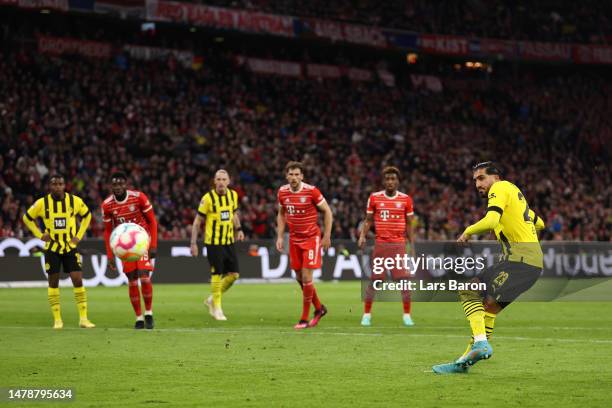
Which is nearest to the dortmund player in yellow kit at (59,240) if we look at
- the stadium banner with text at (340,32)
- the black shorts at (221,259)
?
the black shorts at (221,259)

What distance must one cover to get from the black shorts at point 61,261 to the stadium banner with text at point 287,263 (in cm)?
949

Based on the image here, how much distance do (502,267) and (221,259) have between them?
27.5ft

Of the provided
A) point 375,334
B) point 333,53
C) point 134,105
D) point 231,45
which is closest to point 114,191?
point 375,334

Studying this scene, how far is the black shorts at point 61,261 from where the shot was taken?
16.4m

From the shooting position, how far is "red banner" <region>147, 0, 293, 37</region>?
40.3m

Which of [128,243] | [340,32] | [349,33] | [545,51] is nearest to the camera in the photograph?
[128,243]

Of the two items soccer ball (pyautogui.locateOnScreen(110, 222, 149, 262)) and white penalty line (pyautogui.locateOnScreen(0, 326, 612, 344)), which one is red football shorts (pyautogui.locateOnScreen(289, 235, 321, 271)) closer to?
white penalty line (pyautogui.locateOnScreen(0, 326, 612, 344))

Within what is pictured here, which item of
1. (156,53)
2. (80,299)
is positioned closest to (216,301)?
(80,299)

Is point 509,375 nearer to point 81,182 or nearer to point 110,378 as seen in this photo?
point 110,378

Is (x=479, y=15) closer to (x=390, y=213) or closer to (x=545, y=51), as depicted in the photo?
(x=545, y=51)

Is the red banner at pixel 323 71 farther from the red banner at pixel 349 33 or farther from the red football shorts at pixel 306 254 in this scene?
the red football shorts at pixel 306 254

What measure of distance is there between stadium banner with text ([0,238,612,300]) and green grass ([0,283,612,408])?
7.11 meters

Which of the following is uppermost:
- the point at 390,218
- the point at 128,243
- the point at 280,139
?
the point at 280,139

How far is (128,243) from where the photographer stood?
46.9ft
